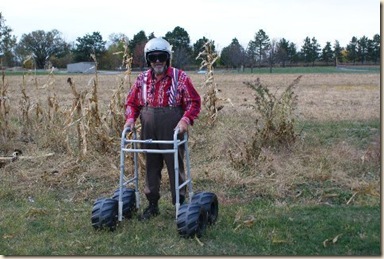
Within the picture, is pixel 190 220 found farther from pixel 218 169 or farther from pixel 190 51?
pixel 190 51

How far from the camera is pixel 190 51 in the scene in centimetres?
5159

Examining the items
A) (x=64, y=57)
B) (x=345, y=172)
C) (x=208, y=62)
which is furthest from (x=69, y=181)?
(x=64, y=57)

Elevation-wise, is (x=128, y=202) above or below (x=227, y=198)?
above

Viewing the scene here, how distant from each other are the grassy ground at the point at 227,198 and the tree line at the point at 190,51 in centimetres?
1037

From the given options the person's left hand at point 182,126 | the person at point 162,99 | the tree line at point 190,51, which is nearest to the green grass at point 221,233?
the person at point 162,99

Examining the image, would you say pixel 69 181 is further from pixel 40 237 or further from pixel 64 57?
pixel 64 57

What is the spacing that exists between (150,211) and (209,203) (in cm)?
74

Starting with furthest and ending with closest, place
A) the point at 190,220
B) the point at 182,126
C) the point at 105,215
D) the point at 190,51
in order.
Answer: the point at 190,51 < the point at 105,215 < the point at 182,126 < the point at 190,220

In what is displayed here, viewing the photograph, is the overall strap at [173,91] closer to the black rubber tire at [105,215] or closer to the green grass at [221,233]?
the black rubber tire at [105,215]

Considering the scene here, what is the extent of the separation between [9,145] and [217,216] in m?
4.87

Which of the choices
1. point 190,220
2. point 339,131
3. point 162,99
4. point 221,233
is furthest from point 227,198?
point 339,131

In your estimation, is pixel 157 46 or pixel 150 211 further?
pixel 150 211

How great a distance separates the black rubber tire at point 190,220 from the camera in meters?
4.76

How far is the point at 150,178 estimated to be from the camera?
5.43m
